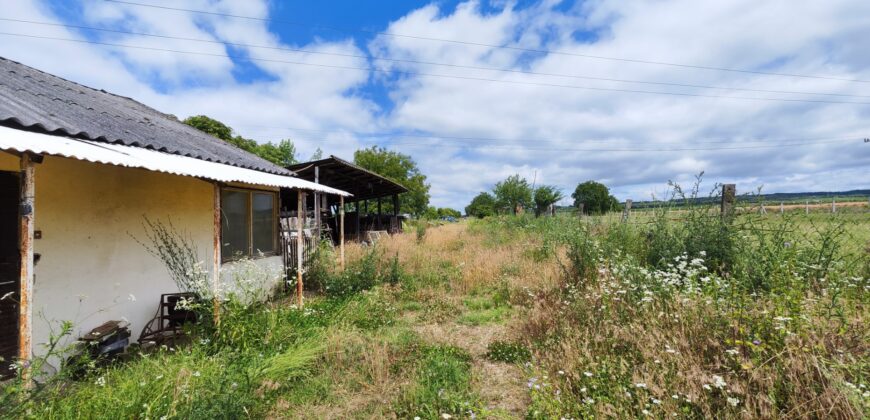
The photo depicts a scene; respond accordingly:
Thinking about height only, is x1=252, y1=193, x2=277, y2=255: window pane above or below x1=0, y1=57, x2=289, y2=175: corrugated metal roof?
below

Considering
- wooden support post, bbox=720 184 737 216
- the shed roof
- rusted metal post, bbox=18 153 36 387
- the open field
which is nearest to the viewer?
the open field

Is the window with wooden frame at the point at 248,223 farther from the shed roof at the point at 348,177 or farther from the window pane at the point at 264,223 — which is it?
the shed roof at the point at 348,177

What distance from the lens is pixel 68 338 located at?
3.75 m

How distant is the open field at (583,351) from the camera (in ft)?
7.16

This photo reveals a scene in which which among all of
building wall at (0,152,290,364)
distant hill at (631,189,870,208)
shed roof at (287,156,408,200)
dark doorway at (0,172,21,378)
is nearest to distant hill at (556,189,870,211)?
distant hill at (631,189,870,208)

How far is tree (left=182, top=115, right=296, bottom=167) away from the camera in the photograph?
73.9 ft

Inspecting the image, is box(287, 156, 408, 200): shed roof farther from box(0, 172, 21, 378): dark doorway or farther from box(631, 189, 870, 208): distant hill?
box(631, 189, 870, 208): distant hill

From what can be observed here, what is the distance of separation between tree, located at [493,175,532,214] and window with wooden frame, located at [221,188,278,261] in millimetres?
25123

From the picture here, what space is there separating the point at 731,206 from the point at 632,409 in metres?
3.87

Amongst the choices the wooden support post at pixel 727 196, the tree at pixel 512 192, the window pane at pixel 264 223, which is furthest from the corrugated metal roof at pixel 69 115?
the tree at pixel 512 192

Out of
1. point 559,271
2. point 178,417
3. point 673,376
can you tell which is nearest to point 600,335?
point 673,376

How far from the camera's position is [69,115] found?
13.2ft

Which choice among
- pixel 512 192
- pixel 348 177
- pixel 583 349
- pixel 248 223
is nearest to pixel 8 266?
pixel 248 223

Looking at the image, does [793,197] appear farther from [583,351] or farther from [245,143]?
A: [245,143]
